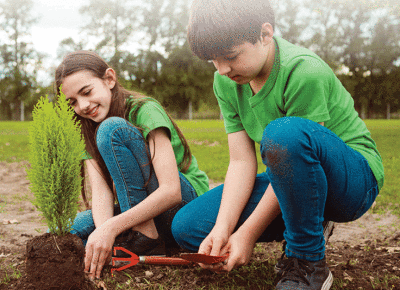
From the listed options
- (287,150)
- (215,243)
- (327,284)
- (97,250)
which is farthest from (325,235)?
(97,250)

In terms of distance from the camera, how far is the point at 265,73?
81.6 inches

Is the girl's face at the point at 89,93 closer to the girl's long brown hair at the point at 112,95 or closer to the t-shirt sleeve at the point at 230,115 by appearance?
the girl's long brown hair at the point at 112,95

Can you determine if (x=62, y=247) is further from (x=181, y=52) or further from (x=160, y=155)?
(x=181, y=52)

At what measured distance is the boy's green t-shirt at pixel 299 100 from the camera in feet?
6.10

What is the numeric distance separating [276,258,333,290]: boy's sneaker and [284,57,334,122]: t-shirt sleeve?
0.73 meters

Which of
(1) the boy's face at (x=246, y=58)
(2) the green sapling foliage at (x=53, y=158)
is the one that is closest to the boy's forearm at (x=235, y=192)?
(1) the boy's face at (x=246, y=58)

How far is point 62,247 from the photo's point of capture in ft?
5.69

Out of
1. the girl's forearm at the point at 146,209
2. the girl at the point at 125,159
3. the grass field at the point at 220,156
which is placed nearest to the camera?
the girl's forearm at the point at 146,209

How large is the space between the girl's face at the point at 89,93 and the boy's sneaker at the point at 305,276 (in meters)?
1.57

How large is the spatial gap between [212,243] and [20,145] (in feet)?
31.8

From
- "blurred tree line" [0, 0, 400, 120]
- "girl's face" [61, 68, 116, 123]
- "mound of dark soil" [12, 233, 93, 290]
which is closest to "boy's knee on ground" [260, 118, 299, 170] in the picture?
"mound of dark soil" [12, 233, 93, 290]

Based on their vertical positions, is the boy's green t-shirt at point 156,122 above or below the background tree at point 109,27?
below

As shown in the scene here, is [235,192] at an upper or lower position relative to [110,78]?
lower

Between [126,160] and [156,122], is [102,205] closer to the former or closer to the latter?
[126,160]
